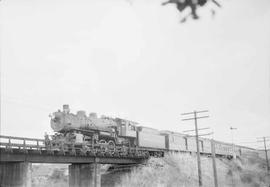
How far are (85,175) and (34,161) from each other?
6.12m

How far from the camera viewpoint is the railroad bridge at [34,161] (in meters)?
17.2

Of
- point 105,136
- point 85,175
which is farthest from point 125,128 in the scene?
point 85,175

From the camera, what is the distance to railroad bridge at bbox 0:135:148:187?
17.2 meters

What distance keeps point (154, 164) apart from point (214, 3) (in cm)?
2914

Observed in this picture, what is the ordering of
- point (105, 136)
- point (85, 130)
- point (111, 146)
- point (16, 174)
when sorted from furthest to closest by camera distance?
point (105, 136) → point (111, 146) → point (85, 130) → point (16, 174)

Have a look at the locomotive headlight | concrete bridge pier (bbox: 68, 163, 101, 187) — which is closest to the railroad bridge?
concrete bridge pier (bbox: 68, 163, 101, 187)

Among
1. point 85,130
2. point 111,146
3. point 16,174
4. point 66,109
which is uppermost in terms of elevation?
point 66,109

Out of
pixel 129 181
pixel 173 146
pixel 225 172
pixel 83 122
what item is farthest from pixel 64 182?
pixel 225 172

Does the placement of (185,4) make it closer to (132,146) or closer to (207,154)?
(132,146)

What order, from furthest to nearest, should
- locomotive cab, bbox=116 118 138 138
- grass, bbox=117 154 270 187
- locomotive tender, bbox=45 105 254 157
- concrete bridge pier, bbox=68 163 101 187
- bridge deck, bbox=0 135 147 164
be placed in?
locomotive cab, bbox=116 118 138 138 → grass, bbox=117 154 270 187 → concrete bridge pier, bbox=68 163 101 187 → locomotive tender, bbox=45 105 254 157 → bridge deck, bbox=0 135 147 164

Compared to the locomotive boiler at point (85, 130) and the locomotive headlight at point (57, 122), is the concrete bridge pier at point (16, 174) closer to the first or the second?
the locomotive boiler at point (85, 130)

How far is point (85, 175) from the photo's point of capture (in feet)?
78.2

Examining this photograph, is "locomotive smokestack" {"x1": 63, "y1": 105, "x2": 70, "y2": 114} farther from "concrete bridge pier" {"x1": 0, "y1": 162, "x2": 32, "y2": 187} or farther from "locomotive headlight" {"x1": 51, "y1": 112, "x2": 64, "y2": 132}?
"concrete bridge pier" {"x1": 0, "y1": 162, "x2": 32, "y2": 187}

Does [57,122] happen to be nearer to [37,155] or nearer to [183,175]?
[37,155]
